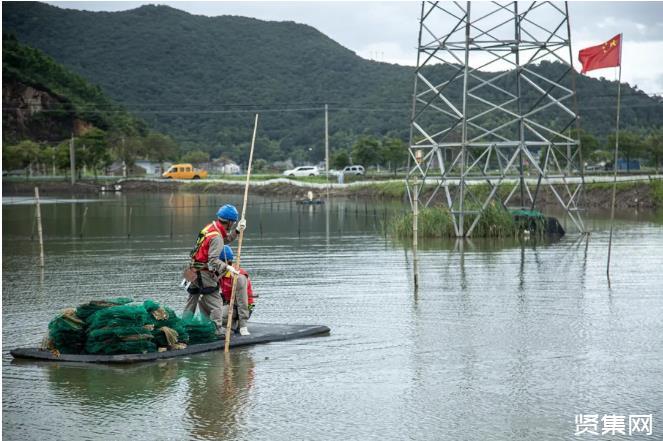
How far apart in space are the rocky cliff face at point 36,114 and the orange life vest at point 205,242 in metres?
114

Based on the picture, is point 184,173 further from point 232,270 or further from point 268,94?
point 232,270

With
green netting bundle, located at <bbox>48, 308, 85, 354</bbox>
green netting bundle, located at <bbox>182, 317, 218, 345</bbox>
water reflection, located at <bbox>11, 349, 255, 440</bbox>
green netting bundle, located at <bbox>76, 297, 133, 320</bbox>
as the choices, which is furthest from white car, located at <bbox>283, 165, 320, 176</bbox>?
water reflection, located at <bbox>11, 349, 255, 440</bbox>

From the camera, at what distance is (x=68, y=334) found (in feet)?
43.9

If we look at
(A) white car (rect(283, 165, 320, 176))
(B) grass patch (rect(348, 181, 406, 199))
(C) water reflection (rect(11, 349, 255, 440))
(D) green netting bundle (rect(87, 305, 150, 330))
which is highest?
(A) white car (rect(283, 165, 320, 176))

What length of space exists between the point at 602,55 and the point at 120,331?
16.8m

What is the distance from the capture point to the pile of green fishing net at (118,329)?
13062 millimetres

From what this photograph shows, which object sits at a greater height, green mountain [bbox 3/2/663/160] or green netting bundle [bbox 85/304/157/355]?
green mountain [bbox 3/2/663/160]

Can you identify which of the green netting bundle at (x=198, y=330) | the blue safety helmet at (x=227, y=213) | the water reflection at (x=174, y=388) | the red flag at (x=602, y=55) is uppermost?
the red flag at (x=602, y=55)

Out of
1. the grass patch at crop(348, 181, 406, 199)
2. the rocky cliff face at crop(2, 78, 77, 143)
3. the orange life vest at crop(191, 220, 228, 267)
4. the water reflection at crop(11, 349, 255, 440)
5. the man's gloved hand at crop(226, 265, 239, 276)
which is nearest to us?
the water reflection at crop(11, 349, 255, 440)

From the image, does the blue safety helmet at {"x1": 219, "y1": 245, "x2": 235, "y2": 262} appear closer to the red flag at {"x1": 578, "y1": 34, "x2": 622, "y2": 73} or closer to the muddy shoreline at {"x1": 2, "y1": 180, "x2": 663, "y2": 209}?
the red flag at {"x1": 578, "y1": 34, "x2": 622, "y2": 73}

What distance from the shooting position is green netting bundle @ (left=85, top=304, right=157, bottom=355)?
42.7ft

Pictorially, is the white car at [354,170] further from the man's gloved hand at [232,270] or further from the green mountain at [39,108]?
the man's gloved hand at [232,270]

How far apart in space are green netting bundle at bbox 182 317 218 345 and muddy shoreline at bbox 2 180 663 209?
2354 centimetres

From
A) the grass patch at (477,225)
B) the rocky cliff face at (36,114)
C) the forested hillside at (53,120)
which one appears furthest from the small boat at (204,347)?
the rocky cliff face at (36,114)
